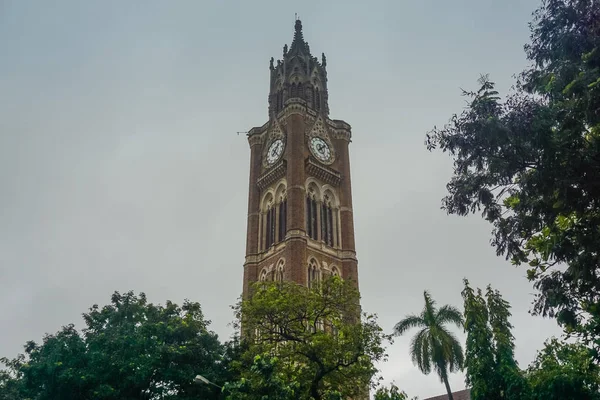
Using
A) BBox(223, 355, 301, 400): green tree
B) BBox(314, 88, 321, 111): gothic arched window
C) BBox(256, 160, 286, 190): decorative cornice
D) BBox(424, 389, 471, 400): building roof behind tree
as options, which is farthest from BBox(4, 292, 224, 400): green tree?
BBox(314, 88, 321, 111): gothic arched window

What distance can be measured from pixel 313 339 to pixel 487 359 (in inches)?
266

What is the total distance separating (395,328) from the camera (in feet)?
88.0

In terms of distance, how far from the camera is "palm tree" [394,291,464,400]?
2491cm

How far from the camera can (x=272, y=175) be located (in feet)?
155

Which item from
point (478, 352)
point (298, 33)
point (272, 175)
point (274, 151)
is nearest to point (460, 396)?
point (478, 352)

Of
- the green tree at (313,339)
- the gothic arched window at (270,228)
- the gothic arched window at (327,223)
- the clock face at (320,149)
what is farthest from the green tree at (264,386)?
the clock face at (320,149)

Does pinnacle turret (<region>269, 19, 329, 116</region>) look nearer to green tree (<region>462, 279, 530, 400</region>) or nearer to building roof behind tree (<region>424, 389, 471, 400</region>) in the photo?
building roof behind tree (<region>424, 389, 471, 400</region>)

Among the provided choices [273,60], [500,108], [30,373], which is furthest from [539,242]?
[273,60]

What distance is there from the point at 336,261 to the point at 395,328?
55.7ft

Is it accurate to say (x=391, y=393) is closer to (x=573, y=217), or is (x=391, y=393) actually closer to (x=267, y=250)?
(x=573, y=217)

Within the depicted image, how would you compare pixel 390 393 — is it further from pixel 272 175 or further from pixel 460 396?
pixel 272 175

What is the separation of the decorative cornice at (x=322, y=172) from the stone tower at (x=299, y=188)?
0.08m

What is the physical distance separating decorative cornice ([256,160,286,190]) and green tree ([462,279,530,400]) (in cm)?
2472

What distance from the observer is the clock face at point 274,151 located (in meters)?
48.0
